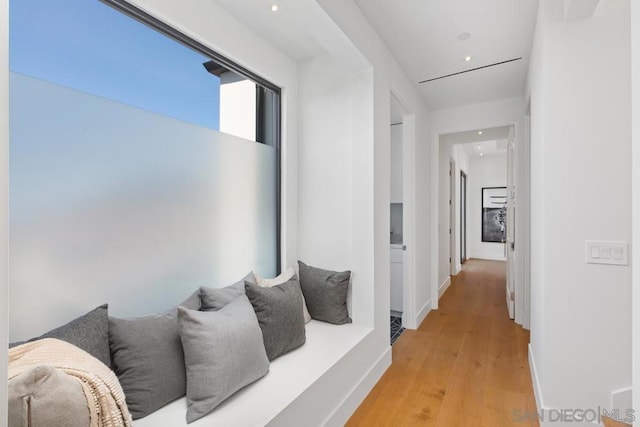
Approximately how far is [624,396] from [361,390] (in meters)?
1.43

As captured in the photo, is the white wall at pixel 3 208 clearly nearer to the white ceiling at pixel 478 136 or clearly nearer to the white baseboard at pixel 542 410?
the white baseboard at pixel 542 410

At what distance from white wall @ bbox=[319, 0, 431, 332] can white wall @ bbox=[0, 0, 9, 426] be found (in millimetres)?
1465

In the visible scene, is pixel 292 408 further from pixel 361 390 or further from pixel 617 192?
pixel 617 192

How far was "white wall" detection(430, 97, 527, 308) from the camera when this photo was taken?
3619 mm

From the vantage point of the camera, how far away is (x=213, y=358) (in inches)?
54.4

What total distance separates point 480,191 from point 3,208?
8.97 metres

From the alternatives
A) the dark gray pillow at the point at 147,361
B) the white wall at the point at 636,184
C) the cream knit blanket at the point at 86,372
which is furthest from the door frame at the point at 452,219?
the cream knit blanket at the point at 86,372

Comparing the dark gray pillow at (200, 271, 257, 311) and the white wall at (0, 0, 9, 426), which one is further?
the dark gray pillow at (200, 271, 257, 311)

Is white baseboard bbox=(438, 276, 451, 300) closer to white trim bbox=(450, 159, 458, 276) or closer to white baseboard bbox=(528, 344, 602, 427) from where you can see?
white trim bbox=(450, 159, 458, 276)

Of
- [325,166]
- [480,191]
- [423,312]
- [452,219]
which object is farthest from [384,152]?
[480,191]

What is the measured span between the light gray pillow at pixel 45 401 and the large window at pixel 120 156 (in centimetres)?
62

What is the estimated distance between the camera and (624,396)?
5.40ft

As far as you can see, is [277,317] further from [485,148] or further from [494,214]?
[494,214]

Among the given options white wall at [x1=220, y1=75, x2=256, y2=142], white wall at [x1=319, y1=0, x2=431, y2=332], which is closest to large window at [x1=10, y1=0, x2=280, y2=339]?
white wall at [x1=220, y1=75, x2=256, y2=142]
